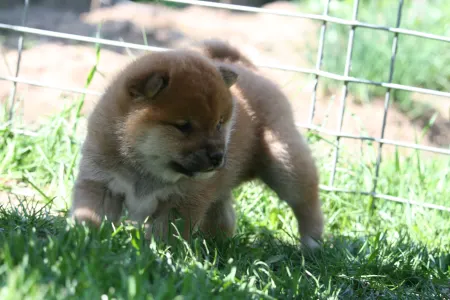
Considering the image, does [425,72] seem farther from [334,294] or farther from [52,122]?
[334,294]

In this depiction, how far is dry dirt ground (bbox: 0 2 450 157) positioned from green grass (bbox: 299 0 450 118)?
0.17 metres

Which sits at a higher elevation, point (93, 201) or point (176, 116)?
point (176, 116)

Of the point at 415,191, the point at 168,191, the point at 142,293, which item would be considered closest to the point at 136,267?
the point at 142,293

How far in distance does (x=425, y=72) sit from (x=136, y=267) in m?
6.87

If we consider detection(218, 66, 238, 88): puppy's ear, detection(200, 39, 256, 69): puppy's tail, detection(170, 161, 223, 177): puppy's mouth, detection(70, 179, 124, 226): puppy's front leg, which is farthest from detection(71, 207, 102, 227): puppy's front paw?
detection(200, 39, 256, 69): puppy's tail

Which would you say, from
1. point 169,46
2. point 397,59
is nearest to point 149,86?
point 397,59

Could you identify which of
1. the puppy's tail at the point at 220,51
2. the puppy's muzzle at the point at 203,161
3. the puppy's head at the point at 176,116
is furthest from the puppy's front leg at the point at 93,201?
the puppy's tail at the point at 220,51

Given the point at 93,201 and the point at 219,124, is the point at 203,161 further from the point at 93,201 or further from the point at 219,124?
the point at 93,201

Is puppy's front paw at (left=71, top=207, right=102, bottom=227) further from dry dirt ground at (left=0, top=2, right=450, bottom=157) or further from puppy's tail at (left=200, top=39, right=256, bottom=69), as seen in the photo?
dry dirt ground at (left=0, top=2, right=450, bottom=157)

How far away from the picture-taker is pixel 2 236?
353 centimetres

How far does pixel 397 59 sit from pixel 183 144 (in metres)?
5.81

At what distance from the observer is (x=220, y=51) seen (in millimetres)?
5254

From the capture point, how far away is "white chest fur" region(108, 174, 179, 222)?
13.8ft

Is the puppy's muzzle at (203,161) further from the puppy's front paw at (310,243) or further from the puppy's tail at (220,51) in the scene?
the puppy's tail at (220,51)
